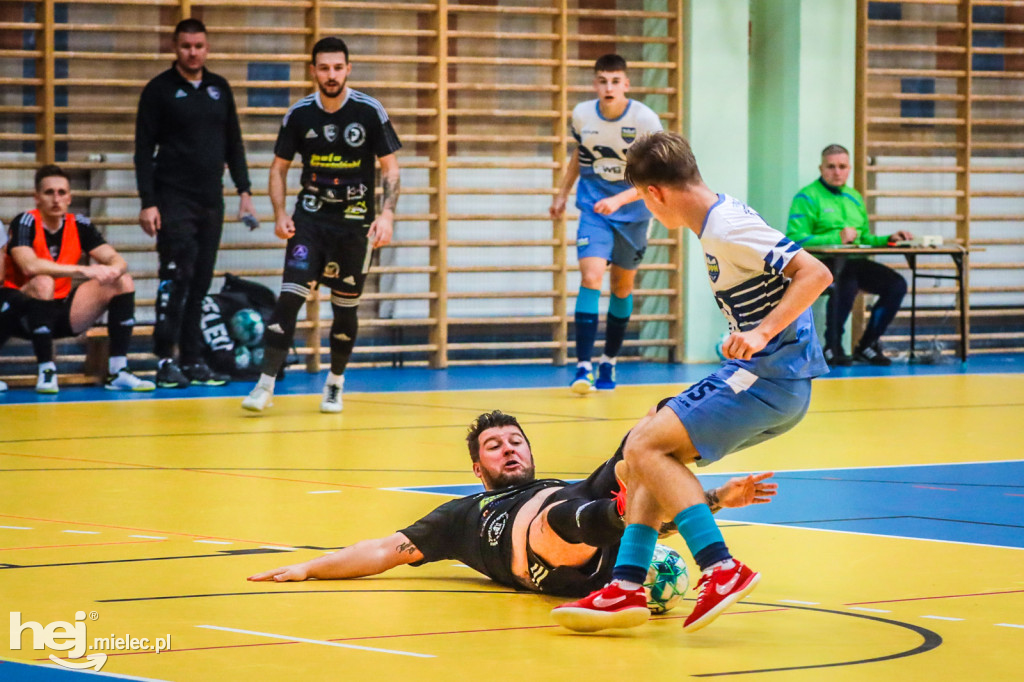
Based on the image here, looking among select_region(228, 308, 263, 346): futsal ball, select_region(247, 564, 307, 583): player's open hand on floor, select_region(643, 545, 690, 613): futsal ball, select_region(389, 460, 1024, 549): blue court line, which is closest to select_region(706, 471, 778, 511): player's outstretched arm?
select_region(643, 545, 690, 613): futsal ball

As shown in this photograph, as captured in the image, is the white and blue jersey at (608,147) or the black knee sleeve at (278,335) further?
the white and blue jersey at (608,147)

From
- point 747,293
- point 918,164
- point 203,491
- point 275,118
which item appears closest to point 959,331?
point 918,164

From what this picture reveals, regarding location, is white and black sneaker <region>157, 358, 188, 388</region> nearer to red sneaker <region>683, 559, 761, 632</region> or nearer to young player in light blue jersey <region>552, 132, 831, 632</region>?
young player in light blue jersey <region>552, 132, 831, 632</region>

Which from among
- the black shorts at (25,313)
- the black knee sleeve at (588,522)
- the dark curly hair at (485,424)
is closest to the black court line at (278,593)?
the black knee sleeve at (588,522)

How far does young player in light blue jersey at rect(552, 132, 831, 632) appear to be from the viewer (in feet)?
10.0

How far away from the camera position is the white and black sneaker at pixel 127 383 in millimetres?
8875

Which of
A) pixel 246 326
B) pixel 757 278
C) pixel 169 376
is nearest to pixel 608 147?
pixel 246 326

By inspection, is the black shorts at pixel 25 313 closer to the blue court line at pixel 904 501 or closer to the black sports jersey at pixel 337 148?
the black sports jersey at pixel 337 148

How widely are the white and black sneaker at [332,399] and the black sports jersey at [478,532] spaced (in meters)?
4.11

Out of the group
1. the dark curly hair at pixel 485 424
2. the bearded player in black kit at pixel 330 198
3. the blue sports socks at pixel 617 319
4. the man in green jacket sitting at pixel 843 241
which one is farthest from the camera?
the man in green jacket sitting at pixel 843 241

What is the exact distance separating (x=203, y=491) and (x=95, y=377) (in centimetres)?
464

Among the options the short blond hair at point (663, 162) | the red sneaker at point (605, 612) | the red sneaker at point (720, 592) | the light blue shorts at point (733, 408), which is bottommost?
the red sneaker at point (605, 612)

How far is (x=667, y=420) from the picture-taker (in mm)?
3229

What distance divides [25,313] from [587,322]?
11.3 ft
